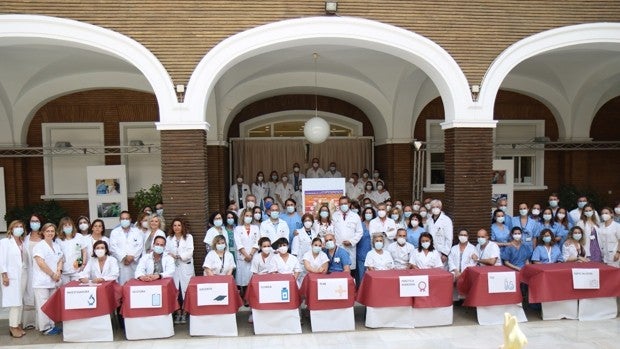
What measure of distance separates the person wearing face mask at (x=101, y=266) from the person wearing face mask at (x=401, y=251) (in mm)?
4420

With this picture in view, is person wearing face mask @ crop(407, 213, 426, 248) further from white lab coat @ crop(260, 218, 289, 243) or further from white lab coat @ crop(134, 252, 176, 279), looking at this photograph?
white lab coat @ crop(134, 252, 176, 279)

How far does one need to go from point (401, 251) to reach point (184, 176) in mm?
4060

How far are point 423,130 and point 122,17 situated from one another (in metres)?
9.54

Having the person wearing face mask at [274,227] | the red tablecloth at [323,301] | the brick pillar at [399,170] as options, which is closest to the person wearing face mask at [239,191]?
the brick pillar at [399,170]

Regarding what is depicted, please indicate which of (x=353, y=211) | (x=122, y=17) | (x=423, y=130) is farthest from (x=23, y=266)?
(x=423, y=130)

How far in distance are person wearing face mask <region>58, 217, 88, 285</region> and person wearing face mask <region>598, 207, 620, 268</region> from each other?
9165 millimetres

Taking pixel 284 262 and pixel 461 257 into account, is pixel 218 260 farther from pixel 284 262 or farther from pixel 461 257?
pixel 461 257

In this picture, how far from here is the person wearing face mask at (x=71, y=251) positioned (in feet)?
23.9

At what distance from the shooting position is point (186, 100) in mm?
8375

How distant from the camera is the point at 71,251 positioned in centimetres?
734

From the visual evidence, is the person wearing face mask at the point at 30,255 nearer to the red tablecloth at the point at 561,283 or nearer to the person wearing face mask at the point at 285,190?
the person wearing face mask at the point at 285,190

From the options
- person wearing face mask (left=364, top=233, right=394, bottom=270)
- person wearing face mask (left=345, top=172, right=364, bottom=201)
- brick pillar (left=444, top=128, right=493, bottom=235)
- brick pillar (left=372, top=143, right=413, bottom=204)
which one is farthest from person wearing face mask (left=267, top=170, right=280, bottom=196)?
person wearing face mask (left=364, top=233, right=394, bottom=270)

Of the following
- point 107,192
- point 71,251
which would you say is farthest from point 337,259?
point 107,192

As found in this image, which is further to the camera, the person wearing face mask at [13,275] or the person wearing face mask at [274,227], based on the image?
the person wearing face mask at [274,227]
